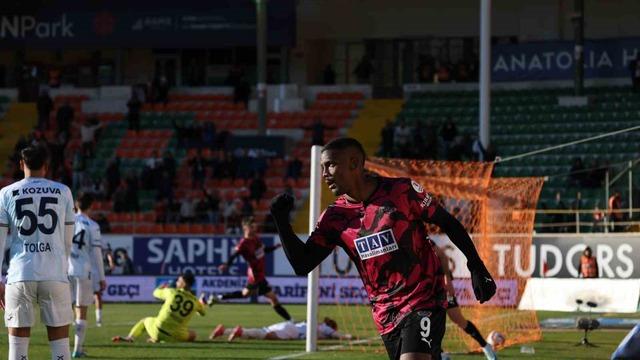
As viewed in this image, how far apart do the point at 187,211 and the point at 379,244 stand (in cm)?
3270

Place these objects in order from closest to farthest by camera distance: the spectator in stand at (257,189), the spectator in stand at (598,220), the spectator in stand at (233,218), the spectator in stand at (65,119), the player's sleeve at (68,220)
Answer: the player's sleeve at (68,220), the spectator in stand at (598,220), the spectator in stand at (233,218), the spectator in stand at (257,189), the spectator in stand at (65,119)

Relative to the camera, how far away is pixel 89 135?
4719cm

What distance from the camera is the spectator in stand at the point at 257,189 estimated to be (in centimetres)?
4134

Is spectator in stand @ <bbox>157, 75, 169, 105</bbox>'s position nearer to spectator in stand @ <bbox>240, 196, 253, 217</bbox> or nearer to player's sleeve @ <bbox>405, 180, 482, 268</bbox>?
spectator in stand @ <bbox>240, 196, 253, 217</bbox>

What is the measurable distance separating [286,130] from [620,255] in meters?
18.6

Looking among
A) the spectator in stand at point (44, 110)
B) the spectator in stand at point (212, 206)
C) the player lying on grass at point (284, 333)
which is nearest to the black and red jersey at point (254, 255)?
the player lying on grass at point (284, 333)

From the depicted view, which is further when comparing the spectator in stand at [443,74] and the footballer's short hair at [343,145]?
the spectator in stand at [443,74]

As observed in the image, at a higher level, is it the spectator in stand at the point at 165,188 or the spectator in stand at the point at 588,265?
the spectator in stand at the point at 165,188

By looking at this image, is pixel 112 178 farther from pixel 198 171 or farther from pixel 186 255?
pixel 186 255

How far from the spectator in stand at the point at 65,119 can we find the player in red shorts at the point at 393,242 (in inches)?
1554

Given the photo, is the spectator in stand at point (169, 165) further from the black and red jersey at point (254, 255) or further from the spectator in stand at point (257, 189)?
the black and red jersey at point (254, 255)

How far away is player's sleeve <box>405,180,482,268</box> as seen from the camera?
824cm

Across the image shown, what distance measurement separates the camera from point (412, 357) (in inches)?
325

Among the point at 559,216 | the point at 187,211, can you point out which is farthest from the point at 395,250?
the point at 187,211
